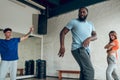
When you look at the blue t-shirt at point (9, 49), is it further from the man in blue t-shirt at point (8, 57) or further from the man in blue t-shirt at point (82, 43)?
the man in blue t-shirt at point (82, 43)

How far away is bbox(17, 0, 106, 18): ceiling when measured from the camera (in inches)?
298

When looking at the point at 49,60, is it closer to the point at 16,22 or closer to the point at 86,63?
the point at 16,22

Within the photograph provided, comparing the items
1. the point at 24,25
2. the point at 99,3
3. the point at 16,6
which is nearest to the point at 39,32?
the point at 24,25

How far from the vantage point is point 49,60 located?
330 inches

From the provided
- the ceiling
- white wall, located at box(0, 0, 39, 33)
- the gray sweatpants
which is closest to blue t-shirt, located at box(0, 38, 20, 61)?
the gray sweatpants

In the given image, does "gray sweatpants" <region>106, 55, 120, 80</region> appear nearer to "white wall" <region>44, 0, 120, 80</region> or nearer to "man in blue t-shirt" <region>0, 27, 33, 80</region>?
"man in blue t-shirt" <region>0, 27, 33, 80</region>

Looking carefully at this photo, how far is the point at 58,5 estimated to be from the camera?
325 inches

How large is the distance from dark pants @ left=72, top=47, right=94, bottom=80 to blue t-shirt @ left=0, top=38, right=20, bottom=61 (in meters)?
2.08

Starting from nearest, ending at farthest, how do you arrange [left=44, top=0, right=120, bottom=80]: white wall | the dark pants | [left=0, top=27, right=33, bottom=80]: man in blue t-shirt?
the dark pants < [left=0, top=27, right=33, bottom=80]: man in blue t-shirt < [left=44, top=0, right=120, bottom=80]: white wall

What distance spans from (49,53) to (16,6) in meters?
2.42

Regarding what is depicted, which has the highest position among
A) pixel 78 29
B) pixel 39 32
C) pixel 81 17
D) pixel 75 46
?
pixel 39 32

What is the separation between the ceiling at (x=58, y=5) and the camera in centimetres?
757

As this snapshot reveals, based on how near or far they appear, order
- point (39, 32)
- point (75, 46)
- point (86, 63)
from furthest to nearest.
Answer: point (39, 32) → point (75, 46) → point (86, 63)

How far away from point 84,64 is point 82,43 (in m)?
0.25
